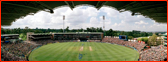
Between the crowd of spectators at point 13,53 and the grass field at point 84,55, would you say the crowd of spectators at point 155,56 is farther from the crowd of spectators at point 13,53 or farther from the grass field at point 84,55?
the crowd of spectators at point 13,53

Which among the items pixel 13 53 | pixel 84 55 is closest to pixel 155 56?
pixel 84 55

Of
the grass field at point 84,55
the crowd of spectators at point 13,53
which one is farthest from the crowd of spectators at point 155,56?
the crowd of spectators at point 13,53

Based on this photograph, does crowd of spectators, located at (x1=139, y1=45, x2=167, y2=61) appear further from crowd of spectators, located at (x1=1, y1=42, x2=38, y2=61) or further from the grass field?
crowd of spectators, located at (x1=1, y1=42, x2=38, y2=61)

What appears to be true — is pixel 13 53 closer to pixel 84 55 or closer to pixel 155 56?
pixel 84 55

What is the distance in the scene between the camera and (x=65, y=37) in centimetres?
7088

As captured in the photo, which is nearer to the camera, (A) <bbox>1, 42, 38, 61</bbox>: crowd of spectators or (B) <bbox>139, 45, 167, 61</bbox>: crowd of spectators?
(A) <bbox>1, 42, 38, 61</bbox>: crowd of spectators

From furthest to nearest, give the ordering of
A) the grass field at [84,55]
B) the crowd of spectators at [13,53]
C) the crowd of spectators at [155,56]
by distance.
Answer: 1. the grass field at [84,55]
2. the crowd of spectators at [155,56]
3. the crowd of spectators at [13,53]

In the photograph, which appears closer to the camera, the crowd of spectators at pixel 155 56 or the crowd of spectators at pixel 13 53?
the crowd of spectators at pixel 13 53

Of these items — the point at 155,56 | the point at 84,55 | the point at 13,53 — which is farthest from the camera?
the point at 84,55

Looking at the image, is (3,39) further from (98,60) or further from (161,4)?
(161,4)

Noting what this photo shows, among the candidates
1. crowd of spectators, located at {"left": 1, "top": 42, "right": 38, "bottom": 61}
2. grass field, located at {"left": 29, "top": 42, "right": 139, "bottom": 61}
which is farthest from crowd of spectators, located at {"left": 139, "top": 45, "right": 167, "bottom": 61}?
crowd of spectators, located at {"left": 1, "top": 42, "right": 38, "bottom": 61}

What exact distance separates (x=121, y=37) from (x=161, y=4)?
4501cm

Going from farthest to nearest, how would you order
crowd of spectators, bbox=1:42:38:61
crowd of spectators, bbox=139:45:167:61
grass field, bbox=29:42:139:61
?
grass field, bbox=29:42:139:61 < crowd of spectators, bbox=139:45:167:61 < crowd of spectators, bbox=1:42:38:61

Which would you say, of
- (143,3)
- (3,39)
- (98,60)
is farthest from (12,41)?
(143,3)
